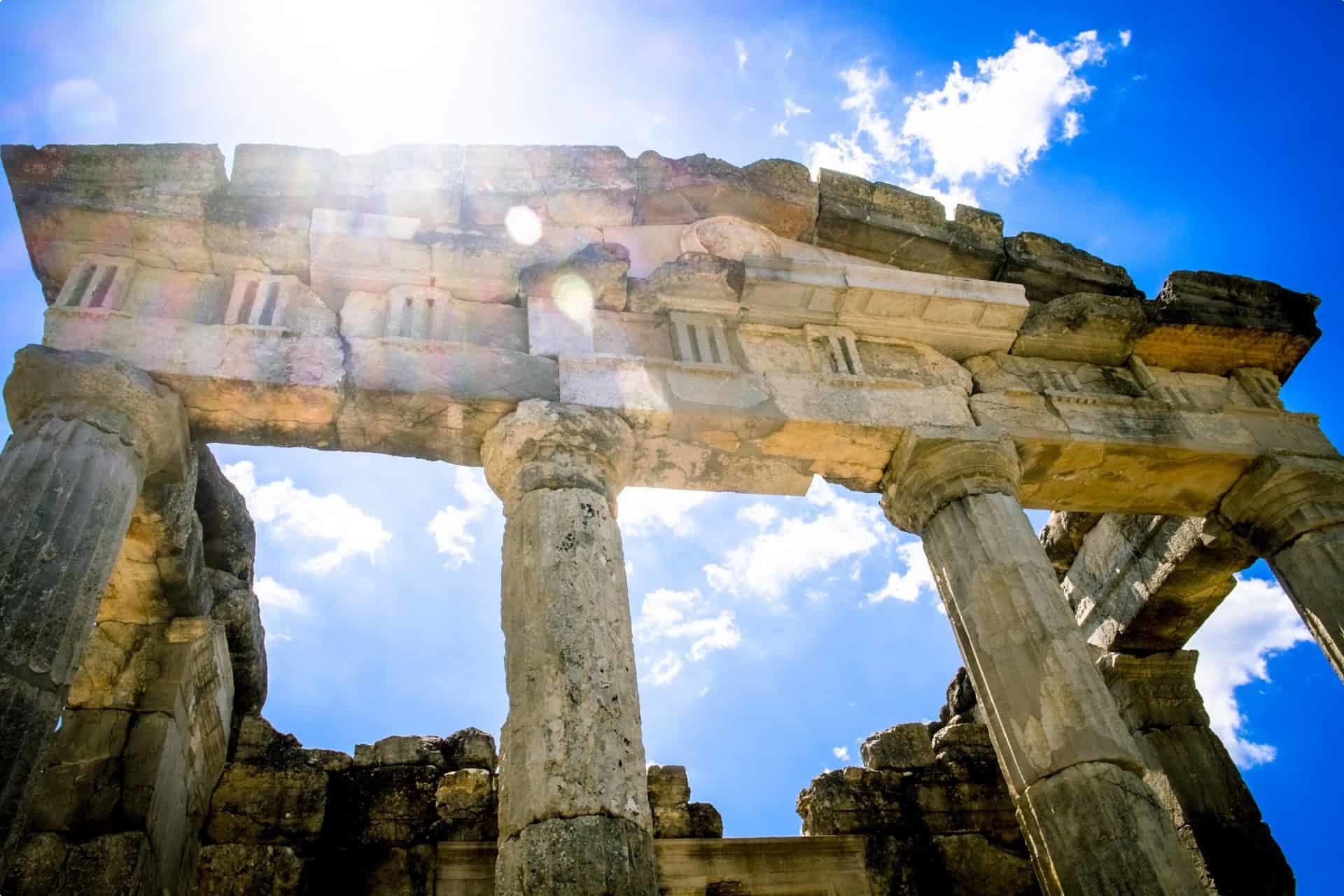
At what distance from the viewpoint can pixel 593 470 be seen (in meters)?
5.94

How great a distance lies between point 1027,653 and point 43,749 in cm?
525

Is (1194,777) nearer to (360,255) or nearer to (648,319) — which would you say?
(648,319)

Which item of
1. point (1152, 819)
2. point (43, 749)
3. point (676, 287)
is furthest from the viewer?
point (676, 287)

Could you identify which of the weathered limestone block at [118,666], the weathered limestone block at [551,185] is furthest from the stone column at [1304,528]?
the weathered limestone block at [118,666]

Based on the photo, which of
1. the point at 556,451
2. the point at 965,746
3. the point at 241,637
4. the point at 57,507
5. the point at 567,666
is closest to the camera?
the point at 567,666

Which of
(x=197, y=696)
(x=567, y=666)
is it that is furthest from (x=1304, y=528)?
(x=197, y=696)

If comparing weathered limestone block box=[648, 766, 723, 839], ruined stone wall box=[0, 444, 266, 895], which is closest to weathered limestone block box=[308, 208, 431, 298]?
ruined stone wall box=[0, 444, 266, 895]

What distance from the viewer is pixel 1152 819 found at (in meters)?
4.98

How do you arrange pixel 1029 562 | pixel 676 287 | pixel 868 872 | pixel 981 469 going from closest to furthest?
pixel 1029 562
pixel 981 469
pixel 676 287
pixel 868 872

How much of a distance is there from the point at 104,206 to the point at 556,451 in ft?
12.1

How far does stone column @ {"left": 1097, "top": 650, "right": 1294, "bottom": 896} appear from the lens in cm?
864

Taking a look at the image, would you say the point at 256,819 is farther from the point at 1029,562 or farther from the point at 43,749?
the point at 1029,562

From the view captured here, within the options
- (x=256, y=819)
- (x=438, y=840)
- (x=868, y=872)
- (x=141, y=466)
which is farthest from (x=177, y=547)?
(x=868, y=872)

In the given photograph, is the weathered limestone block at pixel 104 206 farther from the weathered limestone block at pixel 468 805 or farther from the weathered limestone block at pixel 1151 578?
the weathered limestone block at pixel 1151 578
